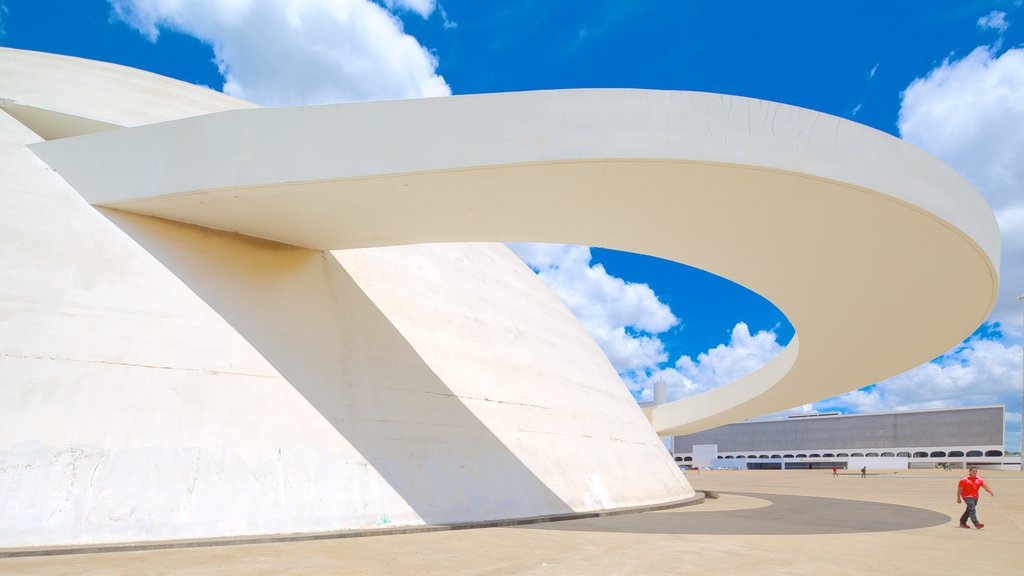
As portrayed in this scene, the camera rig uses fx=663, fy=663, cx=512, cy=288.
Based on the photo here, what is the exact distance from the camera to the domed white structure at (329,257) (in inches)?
262

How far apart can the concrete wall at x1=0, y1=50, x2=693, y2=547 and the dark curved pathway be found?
758 mm

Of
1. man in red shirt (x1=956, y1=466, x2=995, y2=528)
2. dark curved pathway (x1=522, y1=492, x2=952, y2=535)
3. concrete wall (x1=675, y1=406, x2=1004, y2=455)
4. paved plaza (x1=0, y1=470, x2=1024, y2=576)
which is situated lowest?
dark curved pathway (x1=522, y1=492, x2=952, y2=535)

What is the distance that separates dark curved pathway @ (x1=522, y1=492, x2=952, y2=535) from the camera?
908cm

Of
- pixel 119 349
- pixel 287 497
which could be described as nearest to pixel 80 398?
pixel 119 349

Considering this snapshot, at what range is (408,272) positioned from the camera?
452 inches

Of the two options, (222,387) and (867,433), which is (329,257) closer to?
(222,387)

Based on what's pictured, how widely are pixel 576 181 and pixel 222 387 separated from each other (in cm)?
455

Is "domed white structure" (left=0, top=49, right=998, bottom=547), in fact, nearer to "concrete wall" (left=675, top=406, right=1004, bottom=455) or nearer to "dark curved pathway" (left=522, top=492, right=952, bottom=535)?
"dark curved pathway" (left=522, top=492, right=952, bottom=535)

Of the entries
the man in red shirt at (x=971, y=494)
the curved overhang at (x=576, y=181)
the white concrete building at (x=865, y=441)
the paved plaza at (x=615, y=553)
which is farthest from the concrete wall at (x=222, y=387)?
the white concrete building at (x=865, y=441)

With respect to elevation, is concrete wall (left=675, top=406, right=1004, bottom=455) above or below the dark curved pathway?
above

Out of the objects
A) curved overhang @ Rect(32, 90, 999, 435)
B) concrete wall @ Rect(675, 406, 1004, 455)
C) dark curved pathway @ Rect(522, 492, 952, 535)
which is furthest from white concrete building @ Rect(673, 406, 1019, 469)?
curved overhang @ Rect(32, 90, 999, 435)

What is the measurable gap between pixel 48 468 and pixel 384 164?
430 cm

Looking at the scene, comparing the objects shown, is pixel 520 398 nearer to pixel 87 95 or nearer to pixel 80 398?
pixel 80 398

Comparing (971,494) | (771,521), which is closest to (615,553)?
(771,521)
